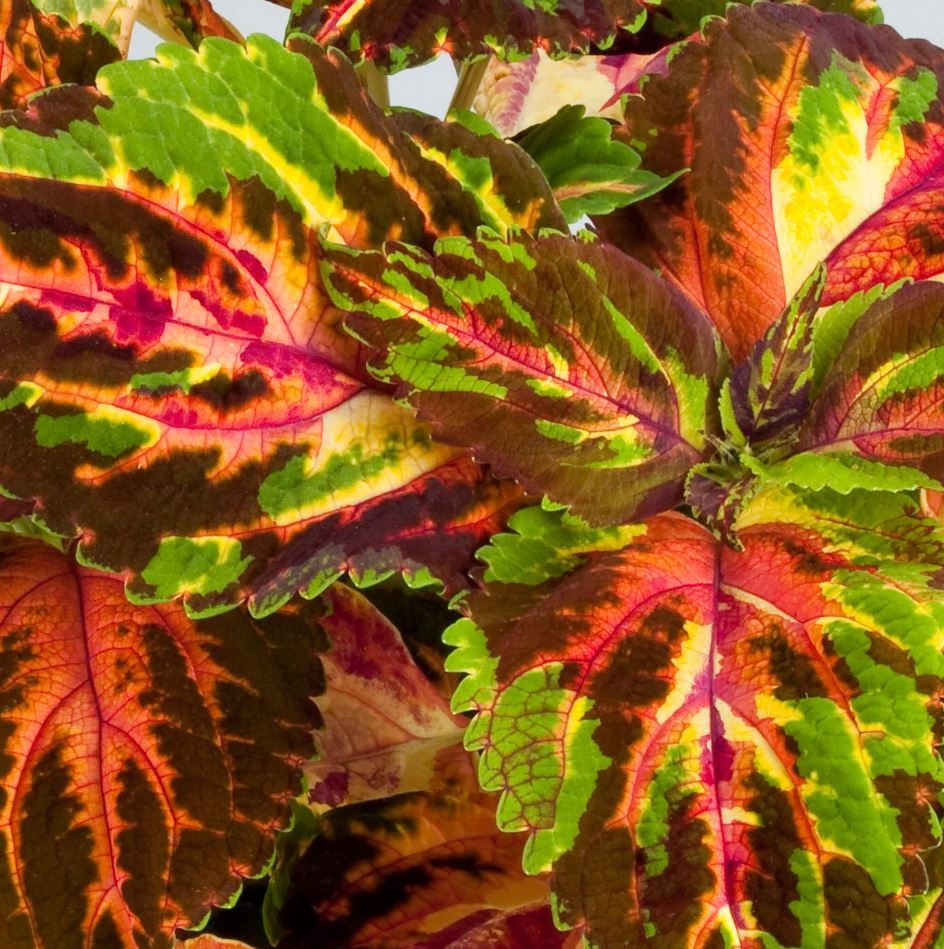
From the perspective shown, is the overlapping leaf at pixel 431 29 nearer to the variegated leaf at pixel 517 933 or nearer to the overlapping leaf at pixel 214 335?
the overlapping leaf at pixel 214 335

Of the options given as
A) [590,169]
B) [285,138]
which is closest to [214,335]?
[285,138]

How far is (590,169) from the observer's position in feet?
1.74

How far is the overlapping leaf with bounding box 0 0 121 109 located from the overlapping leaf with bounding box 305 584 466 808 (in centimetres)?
23

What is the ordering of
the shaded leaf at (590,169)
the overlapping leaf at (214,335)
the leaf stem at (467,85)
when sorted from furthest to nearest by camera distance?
the leaf stem at (467,85), the shaded leaf at (590,169), the overlapping leaf at (214,335)

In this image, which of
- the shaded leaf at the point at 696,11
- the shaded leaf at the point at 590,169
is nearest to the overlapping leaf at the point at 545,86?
the shaded leaf at the point at 696,11

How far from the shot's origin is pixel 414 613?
0.60 m

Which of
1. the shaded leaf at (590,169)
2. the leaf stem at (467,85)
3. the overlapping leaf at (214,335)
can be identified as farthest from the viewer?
the leaf stem at (467,85)

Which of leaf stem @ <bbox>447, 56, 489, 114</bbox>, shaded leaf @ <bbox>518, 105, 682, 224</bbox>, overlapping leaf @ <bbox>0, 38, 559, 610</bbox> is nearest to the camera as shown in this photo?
overlapping leaf @ <bbox>0, 38, 559, 610</bbox>

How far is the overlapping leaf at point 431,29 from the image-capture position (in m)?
0.49

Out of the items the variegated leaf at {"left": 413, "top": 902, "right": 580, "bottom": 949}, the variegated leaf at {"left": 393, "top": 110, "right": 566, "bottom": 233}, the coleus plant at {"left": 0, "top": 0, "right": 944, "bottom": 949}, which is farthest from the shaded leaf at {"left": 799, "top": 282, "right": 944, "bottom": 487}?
the variegated leaf at {"left": 413, "top": 902, "right": 580, "bottom": 949}

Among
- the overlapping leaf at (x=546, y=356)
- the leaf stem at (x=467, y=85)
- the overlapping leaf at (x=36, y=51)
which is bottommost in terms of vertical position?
the overlapping leaf at (x=546, y=356)

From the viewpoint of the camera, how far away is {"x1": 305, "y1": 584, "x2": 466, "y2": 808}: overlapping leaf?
0.56 metres

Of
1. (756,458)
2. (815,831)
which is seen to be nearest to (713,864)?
(815,831)

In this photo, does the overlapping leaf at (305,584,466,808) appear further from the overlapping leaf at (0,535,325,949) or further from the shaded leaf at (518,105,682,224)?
Result: the shaded leaf at (518,105,682,224)
